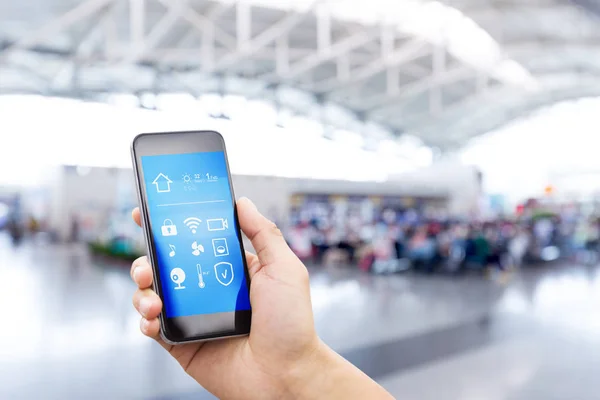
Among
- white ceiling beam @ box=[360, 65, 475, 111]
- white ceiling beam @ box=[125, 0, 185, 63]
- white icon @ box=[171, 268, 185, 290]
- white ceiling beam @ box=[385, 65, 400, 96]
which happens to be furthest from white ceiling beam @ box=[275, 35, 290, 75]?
white icon @ box=[171, 268, 185, 290]

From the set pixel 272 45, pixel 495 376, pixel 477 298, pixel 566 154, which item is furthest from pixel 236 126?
pixel 566 154

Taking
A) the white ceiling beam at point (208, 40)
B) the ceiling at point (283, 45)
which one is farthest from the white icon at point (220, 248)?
the white ceiling beam at point (208, 40)

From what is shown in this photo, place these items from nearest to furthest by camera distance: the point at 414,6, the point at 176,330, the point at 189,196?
the point at 176,330, the point at 189,196, the point at 414,6

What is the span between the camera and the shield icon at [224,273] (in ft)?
5.13

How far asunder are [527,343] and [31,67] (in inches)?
911

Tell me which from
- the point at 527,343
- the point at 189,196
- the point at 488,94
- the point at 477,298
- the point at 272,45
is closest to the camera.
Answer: the point at 189,196

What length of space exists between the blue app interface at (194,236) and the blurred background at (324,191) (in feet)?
3.77

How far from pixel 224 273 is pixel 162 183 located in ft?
1.12

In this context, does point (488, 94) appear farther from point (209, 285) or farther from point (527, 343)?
point (209, 285)

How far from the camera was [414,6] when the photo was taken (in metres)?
19.5

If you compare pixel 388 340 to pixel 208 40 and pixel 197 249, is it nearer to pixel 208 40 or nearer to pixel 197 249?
pixel 197 249

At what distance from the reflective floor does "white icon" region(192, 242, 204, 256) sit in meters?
3.20

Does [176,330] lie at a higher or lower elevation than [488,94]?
lower

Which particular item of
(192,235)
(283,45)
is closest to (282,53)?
(283,45)
